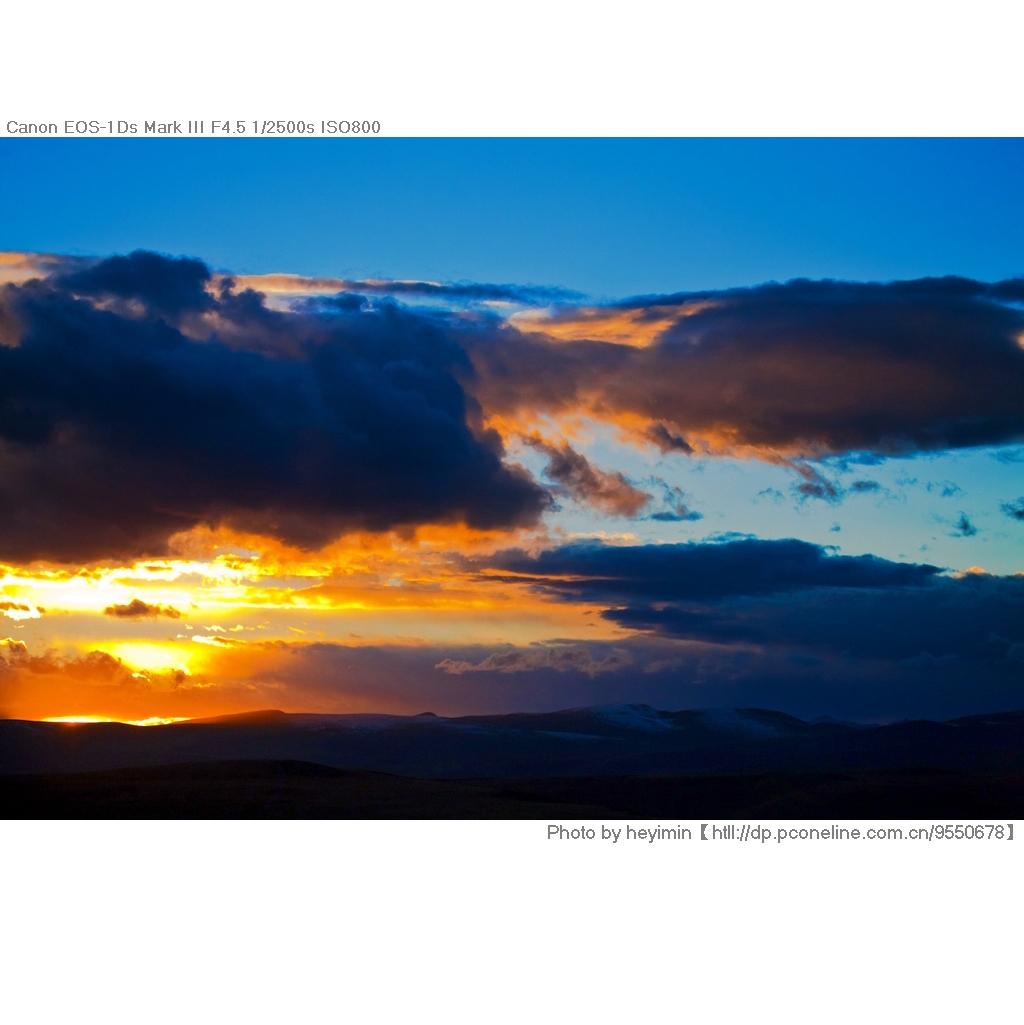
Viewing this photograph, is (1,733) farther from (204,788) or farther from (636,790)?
(636,790)

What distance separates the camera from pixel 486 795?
26.4 meters

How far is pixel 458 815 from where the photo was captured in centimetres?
2281

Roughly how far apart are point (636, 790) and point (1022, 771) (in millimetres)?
11511

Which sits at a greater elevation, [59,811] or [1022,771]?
[1022,771]

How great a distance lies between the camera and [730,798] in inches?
1131

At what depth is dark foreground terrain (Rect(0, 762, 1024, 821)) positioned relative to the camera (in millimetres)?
23547

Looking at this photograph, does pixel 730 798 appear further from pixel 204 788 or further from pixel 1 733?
pixel 1 733

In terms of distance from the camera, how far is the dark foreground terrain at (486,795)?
927 inches
